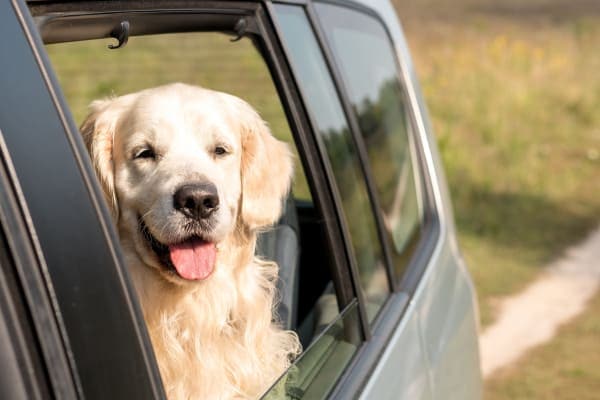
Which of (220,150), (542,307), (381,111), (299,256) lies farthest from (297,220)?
(542,307)

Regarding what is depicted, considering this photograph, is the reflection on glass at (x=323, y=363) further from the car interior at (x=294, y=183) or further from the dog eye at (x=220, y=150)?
the dog eye at (x=220, y=150)

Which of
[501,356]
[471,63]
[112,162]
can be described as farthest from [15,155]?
[471,63]

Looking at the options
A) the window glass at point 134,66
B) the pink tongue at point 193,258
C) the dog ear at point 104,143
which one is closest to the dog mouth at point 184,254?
the pink tongue at point 193,258

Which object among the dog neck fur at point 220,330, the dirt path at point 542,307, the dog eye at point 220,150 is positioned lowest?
the dirt path at point 542,307

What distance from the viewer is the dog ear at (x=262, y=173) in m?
2.55

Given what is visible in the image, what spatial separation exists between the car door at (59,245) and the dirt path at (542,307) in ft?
17.3

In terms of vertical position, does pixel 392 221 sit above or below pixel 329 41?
below

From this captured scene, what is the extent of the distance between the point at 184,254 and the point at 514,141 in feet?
32.2

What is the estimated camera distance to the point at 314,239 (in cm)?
360

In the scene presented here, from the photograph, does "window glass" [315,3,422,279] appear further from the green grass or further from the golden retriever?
the green grass

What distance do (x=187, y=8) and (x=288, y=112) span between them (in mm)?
459

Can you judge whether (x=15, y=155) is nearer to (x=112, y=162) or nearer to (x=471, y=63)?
(x=112, y=162)

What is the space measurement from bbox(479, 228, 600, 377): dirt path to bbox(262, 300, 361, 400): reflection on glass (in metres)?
4.10

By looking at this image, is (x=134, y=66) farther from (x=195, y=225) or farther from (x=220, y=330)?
(x=195, y=225)
